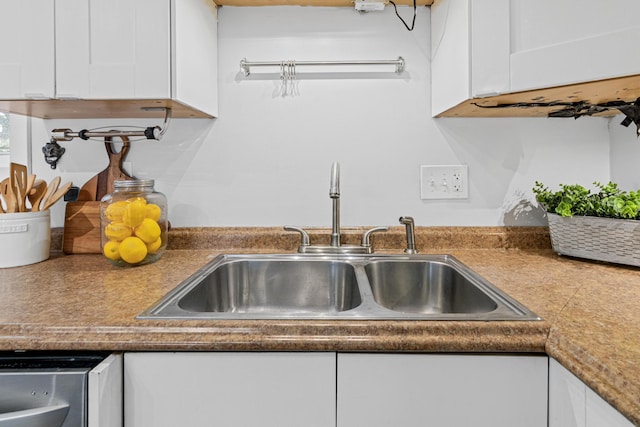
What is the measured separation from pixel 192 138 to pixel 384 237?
31.6 inches

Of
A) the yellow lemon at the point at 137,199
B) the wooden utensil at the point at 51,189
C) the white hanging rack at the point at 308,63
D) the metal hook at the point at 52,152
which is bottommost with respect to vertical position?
the yellow lemon at the point at 137,199

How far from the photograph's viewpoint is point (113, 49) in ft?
3.35

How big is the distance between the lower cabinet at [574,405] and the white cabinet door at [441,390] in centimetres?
2

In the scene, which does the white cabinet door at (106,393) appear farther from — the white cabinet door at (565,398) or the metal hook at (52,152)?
the metal hook at (52,152)

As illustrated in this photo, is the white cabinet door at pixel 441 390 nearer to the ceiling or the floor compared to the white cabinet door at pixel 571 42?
nearer to the floor

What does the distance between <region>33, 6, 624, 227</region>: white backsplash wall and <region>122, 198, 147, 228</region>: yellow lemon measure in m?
0.29

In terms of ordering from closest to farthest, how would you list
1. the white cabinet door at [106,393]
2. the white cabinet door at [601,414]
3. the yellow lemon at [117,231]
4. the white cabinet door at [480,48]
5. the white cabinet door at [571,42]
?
the white cabinet door at [601,414], the white cabinet door at [106,393], the white cabinet door at [571,42], the white cabinet door at [480,48], the yellow lemon at [117,231]

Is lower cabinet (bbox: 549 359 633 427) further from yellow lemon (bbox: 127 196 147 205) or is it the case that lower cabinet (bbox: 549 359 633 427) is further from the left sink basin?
yellow lemon (bbox: 127 196 147 205)

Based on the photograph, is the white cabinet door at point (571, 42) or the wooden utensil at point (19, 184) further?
the wooden utensil at point (19, 184)

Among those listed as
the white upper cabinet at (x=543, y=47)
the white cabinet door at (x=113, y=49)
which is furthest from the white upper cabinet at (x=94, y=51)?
the white upper cabinet at (x=543, y=47)

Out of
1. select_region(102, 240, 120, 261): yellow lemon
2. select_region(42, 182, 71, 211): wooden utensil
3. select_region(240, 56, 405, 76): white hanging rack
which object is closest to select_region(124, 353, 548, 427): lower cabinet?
select_region(102, 240, 120, 261): yellow lemon

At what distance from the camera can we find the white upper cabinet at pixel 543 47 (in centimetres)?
85

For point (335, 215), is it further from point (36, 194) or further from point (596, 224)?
point (36, 194)

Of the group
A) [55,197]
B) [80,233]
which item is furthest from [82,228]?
[55,197]
